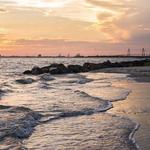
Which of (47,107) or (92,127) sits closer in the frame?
(92,127)

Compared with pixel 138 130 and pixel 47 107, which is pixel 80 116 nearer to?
pixel 47 107

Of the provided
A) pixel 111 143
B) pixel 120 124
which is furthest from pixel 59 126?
pixel 111 143

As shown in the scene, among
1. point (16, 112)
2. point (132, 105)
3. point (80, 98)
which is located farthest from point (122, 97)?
point (16, 112)

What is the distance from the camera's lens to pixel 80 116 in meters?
15.6

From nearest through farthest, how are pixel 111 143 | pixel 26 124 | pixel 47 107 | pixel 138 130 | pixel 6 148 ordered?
pixel 6 148
pixel 111 143
pixel 138 130
pixel 26 124
pixel 47 107

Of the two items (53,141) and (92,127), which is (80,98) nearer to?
(92,127)

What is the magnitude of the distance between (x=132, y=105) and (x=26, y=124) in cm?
Answer: 652

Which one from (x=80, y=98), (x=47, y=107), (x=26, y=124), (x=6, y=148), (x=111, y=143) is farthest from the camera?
(x=80, y=98)

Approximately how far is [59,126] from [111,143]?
2818 millimetres

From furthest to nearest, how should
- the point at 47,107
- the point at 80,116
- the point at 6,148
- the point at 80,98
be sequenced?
1. the point at 80,98
2. the point at 47,107
3. the point at 80,116
4. the point at 6,148

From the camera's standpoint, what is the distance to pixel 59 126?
523 inches

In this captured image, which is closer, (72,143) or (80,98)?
(72,143)

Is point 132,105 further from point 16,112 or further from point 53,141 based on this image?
point 53,141

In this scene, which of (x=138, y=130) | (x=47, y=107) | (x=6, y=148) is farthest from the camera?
(x=47, y=107)
